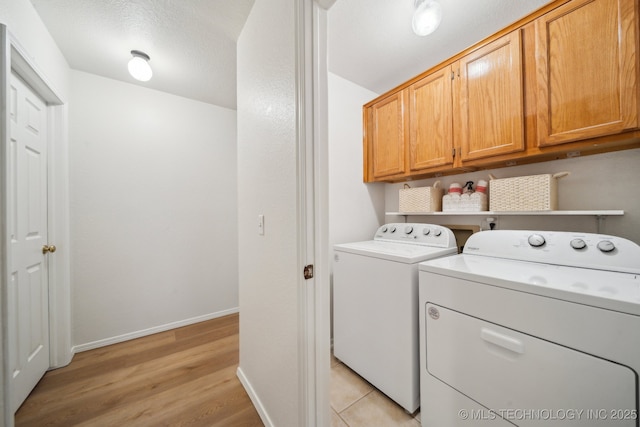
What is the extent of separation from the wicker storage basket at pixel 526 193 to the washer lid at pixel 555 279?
0.35 meters

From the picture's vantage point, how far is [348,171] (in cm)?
210

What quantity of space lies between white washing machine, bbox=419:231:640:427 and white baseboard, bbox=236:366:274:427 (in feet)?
2.80

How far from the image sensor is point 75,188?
1887 millimetres

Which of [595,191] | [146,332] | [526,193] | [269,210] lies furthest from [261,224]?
[146,332]

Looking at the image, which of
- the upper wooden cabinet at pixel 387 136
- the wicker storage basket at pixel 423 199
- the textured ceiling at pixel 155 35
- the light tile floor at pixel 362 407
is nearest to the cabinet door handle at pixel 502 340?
the light tile floor at pixel 362 407

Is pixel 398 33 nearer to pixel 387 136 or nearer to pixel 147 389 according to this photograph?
pixel 387 136

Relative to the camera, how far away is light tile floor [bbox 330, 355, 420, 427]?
4.11 ft

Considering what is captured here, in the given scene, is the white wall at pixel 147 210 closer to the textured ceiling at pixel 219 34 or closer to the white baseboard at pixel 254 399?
the textured ceiling at pixel 219 34

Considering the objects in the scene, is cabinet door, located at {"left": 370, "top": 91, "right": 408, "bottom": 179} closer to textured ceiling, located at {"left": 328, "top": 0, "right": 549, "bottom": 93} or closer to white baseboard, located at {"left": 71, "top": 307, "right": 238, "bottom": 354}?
textured ceiling, located at {"left": 328, "top": 0, "right": 549, "bottom": 93}

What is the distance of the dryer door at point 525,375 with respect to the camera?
0.70 meters

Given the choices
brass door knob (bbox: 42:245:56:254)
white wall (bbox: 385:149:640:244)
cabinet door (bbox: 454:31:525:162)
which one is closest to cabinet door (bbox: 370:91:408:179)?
cabinet door (bbox: 454:31:525:162)

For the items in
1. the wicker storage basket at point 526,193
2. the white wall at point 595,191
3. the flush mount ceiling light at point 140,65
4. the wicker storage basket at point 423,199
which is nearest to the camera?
the white wall at point 595,191

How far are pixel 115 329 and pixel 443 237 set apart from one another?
2969mm

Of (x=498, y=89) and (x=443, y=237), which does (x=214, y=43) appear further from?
(x=443, y=237)
